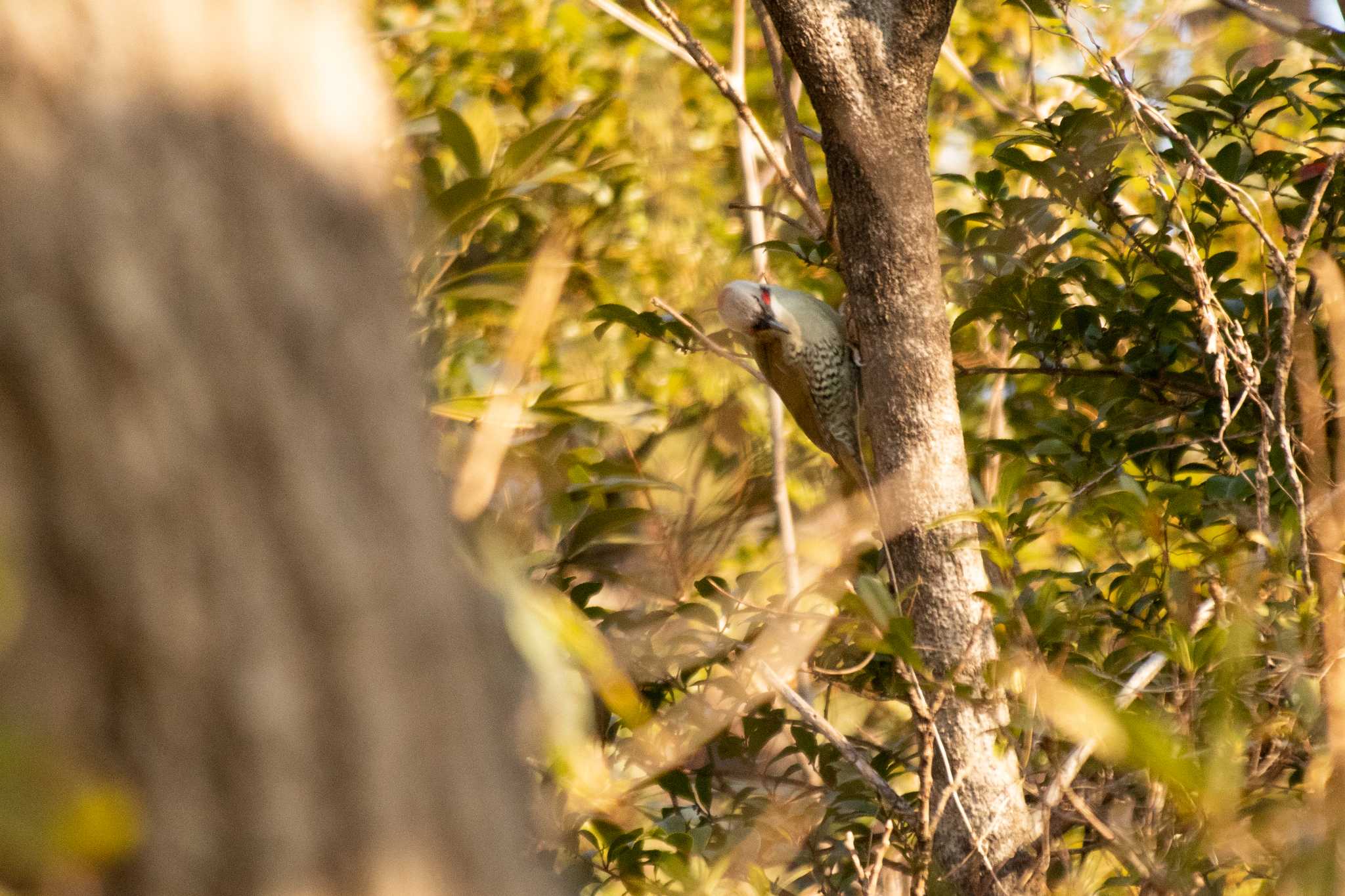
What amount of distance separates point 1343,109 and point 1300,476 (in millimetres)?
473

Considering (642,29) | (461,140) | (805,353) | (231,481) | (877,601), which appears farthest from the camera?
(805,353)

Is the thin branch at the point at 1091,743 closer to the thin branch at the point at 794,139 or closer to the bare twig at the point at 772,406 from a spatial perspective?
the bare twig at the point at 772,406

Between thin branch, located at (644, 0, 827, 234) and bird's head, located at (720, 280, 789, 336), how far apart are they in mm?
558

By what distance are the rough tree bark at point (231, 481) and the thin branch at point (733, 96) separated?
1.12m

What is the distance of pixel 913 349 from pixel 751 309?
92 cm

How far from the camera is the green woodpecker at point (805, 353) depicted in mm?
2051

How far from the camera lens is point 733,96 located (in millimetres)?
1547

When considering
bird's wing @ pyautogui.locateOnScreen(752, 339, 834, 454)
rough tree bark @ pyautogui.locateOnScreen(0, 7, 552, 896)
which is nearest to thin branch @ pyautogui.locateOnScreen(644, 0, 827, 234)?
bird's wing @ pyautogui.locateOnScreen(752, 339, 834, 454)

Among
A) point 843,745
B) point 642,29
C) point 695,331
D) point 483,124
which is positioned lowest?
point 843,745

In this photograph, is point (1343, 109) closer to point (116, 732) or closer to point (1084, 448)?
point (1084, 448)

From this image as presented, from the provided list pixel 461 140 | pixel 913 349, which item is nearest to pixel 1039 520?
pixel 913 349

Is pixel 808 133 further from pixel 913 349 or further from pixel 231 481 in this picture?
pixel 231 481

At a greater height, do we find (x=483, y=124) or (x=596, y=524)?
(x=483, y=124)

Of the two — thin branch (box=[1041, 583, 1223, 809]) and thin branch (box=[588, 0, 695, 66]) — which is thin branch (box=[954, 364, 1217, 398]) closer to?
thin branch (box=[1041, 583, 1223, 809])
